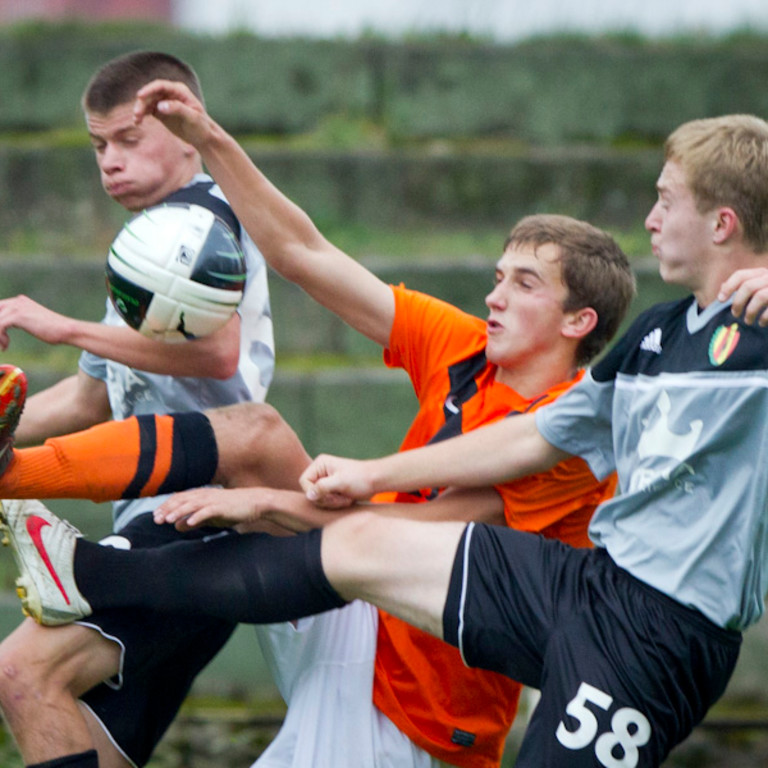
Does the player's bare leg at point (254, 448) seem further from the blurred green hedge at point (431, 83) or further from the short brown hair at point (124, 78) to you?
the blurred green hedge at point (431, 83)

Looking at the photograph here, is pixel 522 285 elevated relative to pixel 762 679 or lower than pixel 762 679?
elevated

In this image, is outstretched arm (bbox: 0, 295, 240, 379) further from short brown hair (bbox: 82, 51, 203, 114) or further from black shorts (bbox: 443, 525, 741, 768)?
black shorts (bbox: 443, 525, 741, 768)

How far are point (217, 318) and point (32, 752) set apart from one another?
4.04 feet

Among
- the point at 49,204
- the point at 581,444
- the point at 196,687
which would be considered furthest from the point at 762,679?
the point at 49,204

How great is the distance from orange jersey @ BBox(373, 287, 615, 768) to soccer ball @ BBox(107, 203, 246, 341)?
1.75ft

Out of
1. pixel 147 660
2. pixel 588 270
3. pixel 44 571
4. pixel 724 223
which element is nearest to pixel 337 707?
pixel 147 660

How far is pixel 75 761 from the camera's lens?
3.14m

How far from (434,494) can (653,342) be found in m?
0.80

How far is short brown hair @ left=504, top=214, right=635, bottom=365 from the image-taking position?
330 centimetres

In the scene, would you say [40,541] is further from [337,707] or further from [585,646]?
[585,646]

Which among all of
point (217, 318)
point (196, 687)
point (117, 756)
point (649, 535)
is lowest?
point (196, 687)

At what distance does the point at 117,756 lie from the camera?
3.37 meters

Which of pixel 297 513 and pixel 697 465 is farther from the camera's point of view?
pixel 297 513

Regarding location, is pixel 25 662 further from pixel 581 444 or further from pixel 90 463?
pixel 581 444
